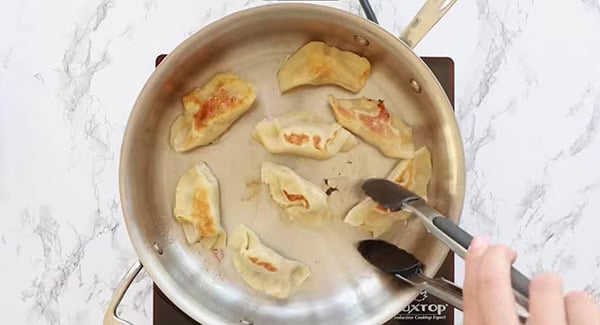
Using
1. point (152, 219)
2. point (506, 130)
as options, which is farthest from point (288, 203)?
point (506, 130)

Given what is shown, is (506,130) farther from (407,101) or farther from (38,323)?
(38,323)

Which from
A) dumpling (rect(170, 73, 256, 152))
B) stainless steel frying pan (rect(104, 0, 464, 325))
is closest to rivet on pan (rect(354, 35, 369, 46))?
stainless steel frying pan (rect(104, 0, 464, 325))

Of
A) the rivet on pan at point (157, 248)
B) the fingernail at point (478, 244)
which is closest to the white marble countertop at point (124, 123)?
the rivet on pan at point (157, 248)

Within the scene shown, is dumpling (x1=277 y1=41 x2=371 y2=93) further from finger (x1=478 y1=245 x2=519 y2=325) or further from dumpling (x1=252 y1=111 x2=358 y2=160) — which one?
finger (x1=478 y1=245 x2=519 y2=325)

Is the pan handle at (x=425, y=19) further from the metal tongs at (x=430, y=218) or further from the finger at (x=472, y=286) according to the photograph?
the finger at (x=472, y=286)

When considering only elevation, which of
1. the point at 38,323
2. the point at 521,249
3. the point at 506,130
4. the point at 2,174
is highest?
the point at 506,130

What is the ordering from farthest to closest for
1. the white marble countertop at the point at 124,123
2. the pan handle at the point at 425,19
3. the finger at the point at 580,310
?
the white marble countertop at the point at 124,123
the pan handle at the point at 425,19
the finger at the point at 580,310

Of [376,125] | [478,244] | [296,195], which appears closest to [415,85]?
[376,125]
